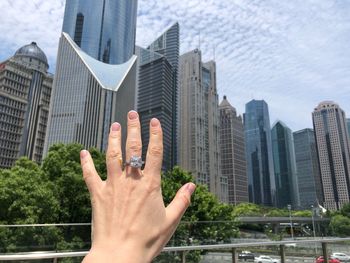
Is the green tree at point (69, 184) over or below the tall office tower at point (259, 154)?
below

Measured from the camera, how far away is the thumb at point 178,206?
1321mm

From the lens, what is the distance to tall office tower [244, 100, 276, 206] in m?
153

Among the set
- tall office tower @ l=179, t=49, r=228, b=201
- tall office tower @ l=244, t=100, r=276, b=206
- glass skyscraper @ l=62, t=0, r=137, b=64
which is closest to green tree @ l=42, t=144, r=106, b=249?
tall office tower @ l=179, t=49, r=228, b=201

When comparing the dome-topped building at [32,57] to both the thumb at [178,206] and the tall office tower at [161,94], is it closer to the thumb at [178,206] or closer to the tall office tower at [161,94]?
the tall office tower at [161,94]

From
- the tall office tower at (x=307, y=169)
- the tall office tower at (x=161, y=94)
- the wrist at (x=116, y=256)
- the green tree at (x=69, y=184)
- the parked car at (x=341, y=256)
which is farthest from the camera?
the tall office tower at (x=307, y=169)

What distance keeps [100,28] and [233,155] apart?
67686mm

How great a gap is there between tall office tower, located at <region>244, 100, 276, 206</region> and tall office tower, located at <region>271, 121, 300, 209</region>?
276 centimetres

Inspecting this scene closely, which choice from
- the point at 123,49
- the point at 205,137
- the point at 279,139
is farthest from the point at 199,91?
the point at 279,139

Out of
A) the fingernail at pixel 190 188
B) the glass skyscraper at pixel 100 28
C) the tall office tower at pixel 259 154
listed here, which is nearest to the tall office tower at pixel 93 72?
the glass skyscraper at pixel 100 28

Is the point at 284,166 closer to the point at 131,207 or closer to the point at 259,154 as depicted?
the point at 259,154

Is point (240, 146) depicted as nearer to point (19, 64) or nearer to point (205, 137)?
point (205, 137)

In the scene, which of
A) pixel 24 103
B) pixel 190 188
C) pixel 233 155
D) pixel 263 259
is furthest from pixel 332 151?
pixel 190 188

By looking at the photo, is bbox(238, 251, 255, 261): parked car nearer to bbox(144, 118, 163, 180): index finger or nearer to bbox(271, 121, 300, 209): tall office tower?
bbox(144, 118, 163, 180): index finger

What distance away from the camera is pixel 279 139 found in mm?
172250
